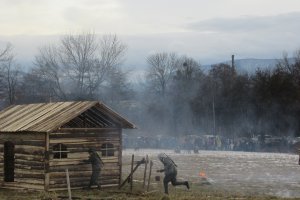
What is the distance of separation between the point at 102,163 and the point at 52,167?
201cm

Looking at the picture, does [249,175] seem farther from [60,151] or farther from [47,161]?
[47,161]

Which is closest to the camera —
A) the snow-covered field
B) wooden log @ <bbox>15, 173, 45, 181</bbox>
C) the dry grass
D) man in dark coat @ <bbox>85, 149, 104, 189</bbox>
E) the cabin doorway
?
the dry grass

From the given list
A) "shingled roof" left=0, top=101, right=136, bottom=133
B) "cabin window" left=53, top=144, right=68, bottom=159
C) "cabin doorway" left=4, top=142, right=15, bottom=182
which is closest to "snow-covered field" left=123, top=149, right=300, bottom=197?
"shingled roof" left=0, top=101, right=136, bottom=133

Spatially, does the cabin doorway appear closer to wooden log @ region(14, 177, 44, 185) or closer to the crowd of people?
wooden log @ region(14, 177, 44, 185)

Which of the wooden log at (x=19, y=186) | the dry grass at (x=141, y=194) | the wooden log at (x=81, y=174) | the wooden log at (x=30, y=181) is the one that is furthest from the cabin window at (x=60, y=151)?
the dry grass at (x=141, y=194)

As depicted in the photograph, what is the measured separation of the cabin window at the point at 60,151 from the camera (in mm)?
22689

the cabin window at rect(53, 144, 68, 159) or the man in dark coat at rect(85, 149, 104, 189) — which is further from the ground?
the cabin window at rect(53, 144, 68, 159)

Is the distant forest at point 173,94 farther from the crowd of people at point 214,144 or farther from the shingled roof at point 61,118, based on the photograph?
the shingled roof at point 61,118

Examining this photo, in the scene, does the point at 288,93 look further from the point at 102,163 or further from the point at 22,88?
the point at 102,163

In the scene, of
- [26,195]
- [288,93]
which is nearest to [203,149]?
[288,93]

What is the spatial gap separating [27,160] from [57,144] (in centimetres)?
131

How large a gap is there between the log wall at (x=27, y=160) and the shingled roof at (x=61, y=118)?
378mm

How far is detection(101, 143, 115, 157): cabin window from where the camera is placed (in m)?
24.4

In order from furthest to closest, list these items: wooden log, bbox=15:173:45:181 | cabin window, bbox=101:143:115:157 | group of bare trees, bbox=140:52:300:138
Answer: group of bare trees, bbox=140:52:300:138
cabin window, bbox=101:143:115:157
wooden log, bbox=15:173:45:181
